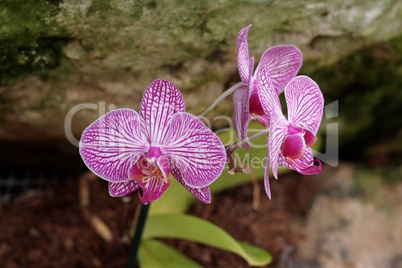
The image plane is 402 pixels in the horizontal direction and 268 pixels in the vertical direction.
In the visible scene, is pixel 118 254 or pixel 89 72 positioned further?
pixel 118 254

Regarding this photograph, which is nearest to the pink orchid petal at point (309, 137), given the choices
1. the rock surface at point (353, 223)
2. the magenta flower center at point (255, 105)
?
the magenta flower center at point (255, 105)

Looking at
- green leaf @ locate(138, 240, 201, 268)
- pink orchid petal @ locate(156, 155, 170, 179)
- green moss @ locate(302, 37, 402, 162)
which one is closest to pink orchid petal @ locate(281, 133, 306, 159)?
pink orchid petal @ locate(156, 155, 170, 179)

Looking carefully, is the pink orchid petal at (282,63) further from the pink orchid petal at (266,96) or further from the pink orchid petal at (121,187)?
the pink orchid petal at (121,187)

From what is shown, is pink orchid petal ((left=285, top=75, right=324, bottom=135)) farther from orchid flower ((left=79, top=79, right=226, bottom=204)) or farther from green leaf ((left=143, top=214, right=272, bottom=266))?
green leaf ((left=143, top=214, right=272, bottom=266))

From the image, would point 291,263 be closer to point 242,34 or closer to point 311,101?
point 311,101

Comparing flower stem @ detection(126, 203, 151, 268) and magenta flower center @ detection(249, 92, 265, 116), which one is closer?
magenta flower center @ detection(249, 92, 265, 116)

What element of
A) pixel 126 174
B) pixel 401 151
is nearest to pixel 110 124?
pixel 126 174
